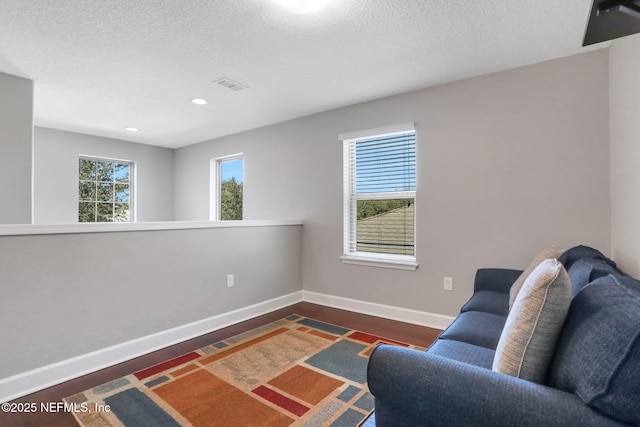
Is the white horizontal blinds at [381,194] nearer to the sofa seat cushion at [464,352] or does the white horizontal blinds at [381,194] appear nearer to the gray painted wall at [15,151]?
the sofa seat cushion at [464,352]

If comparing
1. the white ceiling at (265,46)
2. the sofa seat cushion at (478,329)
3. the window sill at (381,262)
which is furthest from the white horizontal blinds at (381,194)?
the sofa seat cushion at (478,329)

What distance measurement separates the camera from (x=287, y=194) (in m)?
4.41

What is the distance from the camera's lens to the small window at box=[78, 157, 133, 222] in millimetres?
5125

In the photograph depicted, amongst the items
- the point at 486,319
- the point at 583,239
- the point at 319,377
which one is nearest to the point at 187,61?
the point at 319,377

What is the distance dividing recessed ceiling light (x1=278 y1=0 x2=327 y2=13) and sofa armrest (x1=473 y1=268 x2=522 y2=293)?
2322mm

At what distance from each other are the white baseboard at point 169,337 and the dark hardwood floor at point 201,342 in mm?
56

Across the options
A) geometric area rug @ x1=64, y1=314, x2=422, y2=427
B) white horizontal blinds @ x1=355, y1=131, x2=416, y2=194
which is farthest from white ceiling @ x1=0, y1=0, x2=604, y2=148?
geometric area rug @ x1=64, y1=314, x2=422, y2=427

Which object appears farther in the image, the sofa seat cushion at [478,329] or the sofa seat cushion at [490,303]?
the sofa seat cushion at [490,303]

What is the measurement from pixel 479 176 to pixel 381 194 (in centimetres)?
103

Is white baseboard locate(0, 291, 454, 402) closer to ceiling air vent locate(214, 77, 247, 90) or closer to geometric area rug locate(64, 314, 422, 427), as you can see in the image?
geometric area rug locate(64, 314, 422, 427)

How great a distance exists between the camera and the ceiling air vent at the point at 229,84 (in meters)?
3.10

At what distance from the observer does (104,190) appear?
5402 millimetres

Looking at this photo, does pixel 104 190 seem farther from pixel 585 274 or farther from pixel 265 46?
pixel 585 274

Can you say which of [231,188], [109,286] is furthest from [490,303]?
[231,188]
